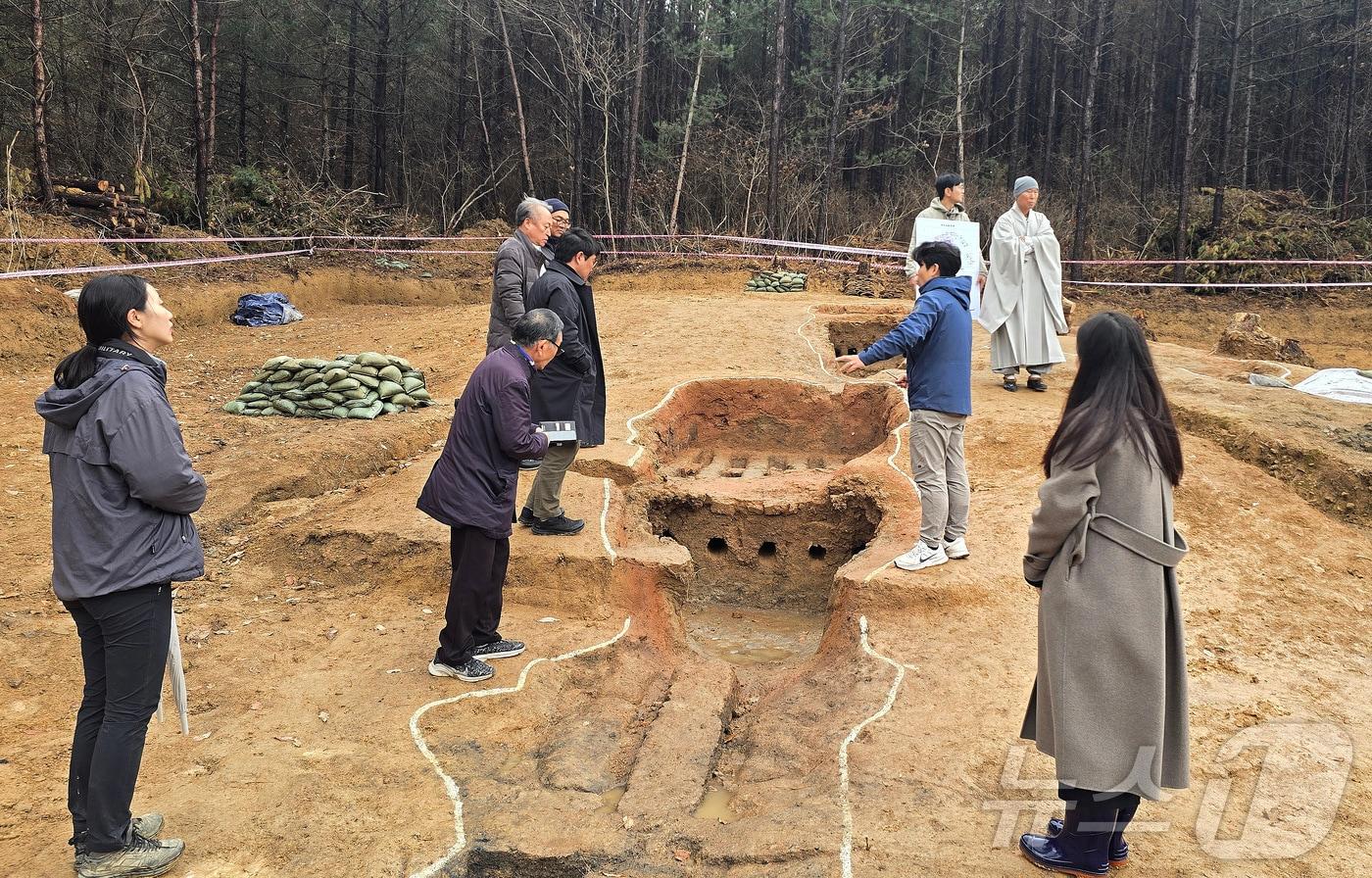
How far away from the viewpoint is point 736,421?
32.7 feet

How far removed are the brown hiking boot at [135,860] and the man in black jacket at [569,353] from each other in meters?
Answer: 2.61

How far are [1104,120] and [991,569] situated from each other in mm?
24474

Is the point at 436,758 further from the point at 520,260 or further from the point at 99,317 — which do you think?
the point at 520,260

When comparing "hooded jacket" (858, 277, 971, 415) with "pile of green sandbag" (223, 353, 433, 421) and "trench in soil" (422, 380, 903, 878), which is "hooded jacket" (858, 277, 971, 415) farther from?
"pile of green sandbag" (223, 353, 433, 421)

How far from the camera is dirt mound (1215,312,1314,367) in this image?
11.7 metres

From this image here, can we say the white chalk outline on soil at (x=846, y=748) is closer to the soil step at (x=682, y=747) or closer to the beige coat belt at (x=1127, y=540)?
the soil step at (x=682, y=747)

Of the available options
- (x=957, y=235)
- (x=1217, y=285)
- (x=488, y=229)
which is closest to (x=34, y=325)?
(x=957, y=235)

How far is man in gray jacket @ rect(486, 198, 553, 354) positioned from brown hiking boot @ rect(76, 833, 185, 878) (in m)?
3.59

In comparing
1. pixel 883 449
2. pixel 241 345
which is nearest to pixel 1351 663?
pixel 883 449

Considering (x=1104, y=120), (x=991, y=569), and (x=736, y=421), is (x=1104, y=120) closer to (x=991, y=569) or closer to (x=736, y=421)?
(x=736, y=421)

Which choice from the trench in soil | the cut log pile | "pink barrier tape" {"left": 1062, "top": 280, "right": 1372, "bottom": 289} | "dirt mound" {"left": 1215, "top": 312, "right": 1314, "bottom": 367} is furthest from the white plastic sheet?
the cut log pile

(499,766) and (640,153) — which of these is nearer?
(499,766)

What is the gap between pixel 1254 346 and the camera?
11.7 metres

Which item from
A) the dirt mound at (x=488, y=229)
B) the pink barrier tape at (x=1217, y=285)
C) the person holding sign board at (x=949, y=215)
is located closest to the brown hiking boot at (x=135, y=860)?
the person holding sign board at (x=949, y=215)
